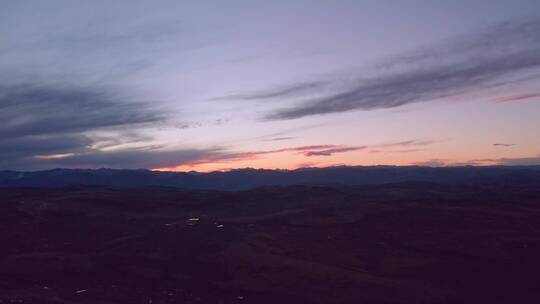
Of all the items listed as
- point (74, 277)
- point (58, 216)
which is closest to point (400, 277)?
point (74, 277)

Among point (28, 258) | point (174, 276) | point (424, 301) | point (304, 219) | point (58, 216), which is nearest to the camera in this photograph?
point (424, 301)

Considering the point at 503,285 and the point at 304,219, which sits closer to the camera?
the point at 503,285

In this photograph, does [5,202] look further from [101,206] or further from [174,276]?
[174,276]

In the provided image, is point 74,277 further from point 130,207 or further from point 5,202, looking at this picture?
point 5,202

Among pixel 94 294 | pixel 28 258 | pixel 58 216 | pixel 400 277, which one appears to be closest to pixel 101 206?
pixel 58 216

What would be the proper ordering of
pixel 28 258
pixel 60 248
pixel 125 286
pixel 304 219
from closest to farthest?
pixel 125 286 < pixel 28 258 < pixel 60 248 < pixel 304 219

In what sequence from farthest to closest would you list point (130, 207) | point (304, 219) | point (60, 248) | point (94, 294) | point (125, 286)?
point (130, 207) < point (304, 219) < point (60, 248) < point (125, 286) < point (94, 294)
